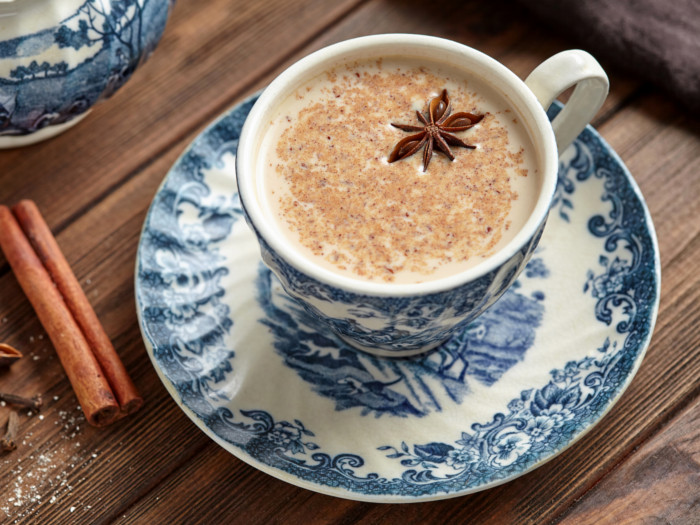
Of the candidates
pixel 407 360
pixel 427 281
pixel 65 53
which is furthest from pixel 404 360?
pixel 65 53

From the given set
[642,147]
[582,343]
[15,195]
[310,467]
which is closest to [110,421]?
[310,467]

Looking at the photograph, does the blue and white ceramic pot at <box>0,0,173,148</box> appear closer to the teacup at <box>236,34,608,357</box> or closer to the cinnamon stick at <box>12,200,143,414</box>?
the cinnamon stick at <box>12,200,143,414</box>

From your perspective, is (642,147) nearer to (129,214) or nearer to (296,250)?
(296,250)

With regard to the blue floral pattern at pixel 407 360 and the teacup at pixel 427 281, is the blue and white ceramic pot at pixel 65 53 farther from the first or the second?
the blue floral pattern at pixel 407 360

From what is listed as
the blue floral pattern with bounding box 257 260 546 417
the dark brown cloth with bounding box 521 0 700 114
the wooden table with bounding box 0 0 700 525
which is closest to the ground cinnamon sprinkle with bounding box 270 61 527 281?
the blue floral pattern with bounding box 257 260 546 417

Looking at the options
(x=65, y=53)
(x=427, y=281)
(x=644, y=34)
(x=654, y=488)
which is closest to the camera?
(x=427, y=281)

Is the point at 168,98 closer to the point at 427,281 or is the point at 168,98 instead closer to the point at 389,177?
the point at 389,177

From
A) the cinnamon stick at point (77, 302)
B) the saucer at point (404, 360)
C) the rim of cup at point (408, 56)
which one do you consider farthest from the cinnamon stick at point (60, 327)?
the rim of cup at point (408, 56)
